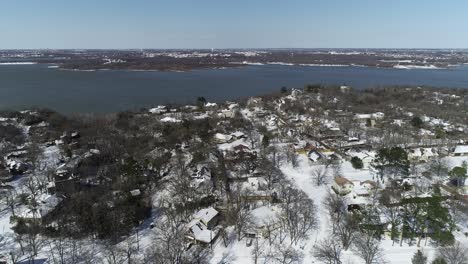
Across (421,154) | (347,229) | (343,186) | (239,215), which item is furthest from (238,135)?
(347,229)

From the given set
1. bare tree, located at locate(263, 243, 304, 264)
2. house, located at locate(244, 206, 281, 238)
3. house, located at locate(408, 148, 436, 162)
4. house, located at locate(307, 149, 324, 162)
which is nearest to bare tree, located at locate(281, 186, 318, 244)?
house, located at locate(244, 206, 281, 238)

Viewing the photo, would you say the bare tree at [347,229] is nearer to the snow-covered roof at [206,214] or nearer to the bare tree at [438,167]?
the snow-covered roof at [206,214]

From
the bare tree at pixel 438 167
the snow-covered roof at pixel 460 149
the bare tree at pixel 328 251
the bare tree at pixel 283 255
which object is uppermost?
the snow-covered roof at pixel 460 149

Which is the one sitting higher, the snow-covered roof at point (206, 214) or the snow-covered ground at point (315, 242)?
the snow-covered roof at point (206, 214)

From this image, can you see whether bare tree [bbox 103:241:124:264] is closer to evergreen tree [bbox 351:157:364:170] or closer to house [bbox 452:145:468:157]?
evergreen tree [bbox 351:157:364:170]

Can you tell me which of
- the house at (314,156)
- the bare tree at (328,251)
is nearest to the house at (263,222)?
the bare tree at (328,251)

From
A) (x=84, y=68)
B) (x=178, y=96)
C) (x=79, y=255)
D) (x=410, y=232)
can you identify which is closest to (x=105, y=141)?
(x=79, y=255)

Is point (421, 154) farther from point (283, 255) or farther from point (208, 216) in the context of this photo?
point (208, 216)
